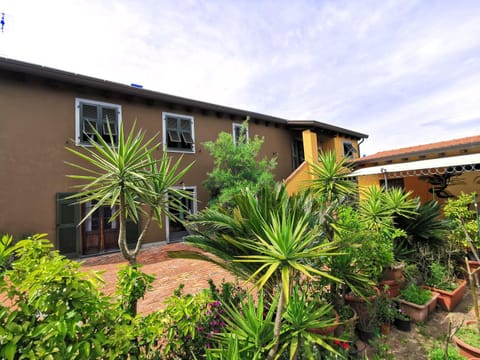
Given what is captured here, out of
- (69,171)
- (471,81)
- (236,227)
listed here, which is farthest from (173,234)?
(471,81)

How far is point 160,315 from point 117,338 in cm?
57

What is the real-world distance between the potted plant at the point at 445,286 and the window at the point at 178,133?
11.2 metres

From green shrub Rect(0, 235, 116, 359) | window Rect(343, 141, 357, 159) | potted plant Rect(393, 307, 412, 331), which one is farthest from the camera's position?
window Rect(343, 141, 357, 159)

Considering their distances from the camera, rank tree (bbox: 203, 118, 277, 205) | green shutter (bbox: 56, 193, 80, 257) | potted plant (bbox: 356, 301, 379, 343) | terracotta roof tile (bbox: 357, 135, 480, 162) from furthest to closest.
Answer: tree (bbox: 203, 118, 277, 205) < terracotta roof tile (bbox: 357, 135, 480, 162) < green shutter (bbox: 56, 193, 80, 257) < potted plant (bbox: 356, 301, 379, 343)

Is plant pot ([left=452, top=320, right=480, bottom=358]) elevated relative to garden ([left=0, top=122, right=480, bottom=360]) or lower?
lower

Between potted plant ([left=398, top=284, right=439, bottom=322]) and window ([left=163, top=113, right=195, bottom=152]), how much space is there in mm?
10967

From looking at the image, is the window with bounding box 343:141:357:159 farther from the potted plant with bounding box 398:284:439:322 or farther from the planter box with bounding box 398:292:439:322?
the planter box with bounding box 398:292:439:322

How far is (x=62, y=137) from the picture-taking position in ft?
31.3

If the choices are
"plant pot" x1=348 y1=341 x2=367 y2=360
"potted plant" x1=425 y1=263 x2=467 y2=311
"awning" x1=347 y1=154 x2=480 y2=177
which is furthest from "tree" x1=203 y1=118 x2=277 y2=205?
"plant pot" x1=348 y1=341 x2=367 y2=360

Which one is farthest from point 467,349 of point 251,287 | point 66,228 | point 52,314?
point 66,228

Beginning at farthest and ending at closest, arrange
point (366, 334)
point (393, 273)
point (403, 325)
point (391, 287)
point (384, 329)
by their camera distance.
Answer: point (393, 273)
point (391, 287)
point (403, 325)
point (384, 329)
point (366, 334)

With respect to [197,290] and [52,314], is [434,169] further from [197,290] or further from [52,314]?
[52,314]

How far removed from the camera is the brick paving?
18.5ft

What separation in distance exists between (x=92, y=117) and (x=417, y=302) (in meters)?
13.0
